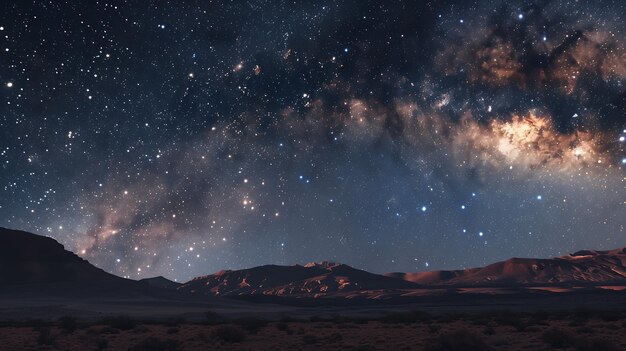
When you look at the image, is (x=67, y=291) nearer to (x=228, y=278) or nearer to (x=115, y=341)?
(x=115, y=341)

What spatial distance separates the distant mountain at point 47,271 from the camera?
87125mm

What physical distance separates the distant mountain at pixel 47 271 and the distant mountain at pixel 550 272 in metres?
103

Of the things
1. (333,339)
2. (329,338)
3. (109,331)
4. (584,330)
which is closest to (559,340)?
(584,330)

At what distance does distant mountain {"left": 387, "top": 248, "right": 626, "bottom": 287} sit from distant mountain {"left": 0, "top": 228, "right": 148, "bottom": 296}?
10311 cm

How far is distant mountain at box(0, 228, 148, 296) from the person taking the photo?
87.1 meters

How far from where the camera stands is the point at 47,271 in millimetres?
99625

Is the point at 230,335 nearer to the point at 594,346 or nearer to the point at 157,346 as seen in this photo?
the point at 157,346

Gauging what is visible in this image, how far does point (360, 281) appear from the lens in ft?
525

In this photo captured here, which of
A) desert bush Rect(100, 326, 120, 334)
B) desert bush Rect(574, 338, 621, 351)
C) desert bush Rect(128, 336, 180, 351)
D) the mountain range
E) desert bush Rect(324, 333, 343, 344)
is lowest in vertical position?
desert bush Rect(574, 338, 621, 351)

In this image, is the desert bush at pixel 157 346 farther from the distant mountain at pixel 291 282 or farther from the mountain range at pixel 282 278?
the distant mountain at pixel 291 282

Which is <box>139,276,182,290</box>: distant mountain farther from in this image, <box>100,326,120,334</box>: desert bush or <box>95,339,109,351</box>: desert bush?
<box>95,339,109,351</box>: desert bush

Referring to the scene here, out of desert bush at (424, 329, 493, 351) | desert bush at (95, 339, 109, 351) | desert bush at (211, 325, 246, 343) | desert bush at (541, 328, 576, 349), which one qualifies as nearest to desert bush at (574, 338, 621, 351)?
desert bush at (541, 328, 576, 349)

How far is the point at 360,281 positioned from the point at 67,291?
305ft

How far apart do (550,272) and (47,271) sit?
141m
